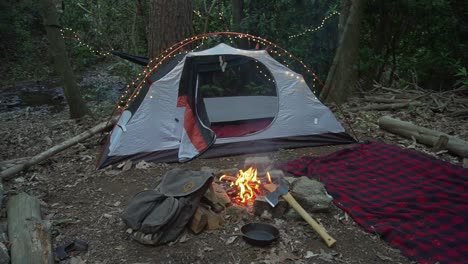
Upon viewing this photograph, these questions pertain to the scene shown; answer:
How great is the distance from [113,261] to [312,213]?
5.38 feet

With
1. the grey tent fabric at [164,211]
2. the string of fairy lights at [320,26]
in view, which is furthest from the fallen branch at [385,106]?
the grey tent fabric at [164,211]

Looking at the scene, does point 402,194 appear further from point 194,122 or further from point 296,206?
point 194,122

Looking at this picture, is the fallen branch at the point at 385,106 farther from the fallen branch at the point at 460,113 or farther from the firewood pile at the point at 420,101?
the fallen branch at the point at 460,113

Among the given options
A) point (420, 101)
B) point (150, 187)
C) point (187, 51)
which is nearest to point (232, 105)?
point (187, 51)

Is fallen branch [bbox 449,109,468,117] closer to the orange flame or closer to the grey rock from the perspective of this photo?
the grey rock

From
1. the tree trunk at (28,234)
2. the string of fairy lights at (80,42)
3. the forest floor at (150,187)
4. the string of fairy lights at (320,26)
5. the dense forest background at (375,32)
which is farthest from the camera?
the string of fairy lights at (320,26)

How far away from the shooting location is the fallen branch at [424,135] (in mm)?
4684

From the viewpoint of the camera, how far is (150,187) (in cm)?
401

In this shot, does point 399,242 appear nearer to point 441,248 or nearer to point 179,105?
point 441,248

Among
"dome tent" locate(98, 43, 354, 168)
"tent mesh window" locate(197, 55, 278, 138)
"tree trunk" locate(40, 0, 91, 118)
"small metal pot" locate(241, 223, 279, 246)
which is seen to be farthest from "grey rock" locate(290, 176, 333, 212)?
"tree trunk" locate(40, 0, 91, 118)

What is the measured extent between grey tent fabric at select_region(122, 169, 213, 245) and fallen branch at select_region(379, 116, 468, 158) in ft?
10.6

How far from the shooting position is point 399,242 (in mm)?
2955

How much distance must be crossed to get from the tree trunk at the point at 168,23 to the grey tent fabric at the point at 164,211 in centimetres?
335

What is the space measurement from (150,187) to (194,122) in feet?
3.96
